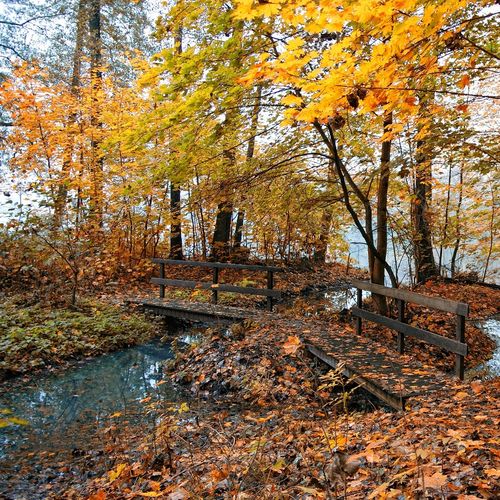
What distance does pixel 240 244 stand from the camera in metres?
16.7

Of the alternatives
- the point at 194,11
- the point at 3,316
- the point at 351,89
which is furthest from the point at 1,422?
the point at 3,316

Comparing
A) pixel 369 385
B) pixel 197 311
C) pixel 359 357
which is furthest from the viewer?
pixel 197 311

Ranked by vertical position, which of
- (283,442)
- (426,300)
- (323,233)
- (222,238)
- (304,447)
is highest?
(323,233)

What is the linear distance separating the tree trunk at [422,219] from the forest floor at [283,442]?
306 centimetres

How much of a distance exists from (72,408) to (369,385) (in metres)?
4.20

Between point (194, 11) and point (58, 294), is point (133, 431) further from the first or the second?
point (58, 294)

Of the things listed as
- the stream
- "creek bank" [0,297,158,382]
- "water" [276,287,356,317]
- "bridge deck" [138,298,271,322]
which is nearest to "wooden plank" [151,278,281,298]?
"bridge deck" [138,298,271,322]

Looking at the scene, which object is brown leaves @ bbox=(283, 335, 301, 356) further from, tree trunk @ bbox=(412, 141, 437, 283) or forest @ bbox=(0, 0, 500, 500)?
tree trunk @ bbox=(412, 141, 437, 283)

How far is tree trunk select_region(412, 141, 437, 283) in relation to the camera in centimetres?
920

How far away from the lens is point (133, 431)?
498cm

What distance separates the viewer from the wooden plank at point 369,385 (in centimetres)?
455

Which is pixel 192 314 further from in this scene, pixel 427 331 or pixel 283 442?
pixel 283 442

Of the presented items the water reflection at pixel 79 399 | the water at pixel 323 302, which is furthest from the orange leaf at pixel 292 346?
the water at pixel 323 302

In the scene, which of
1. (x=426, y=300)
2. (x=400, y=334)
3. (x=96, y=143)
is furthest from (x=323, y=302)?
(x=96, y=143)
